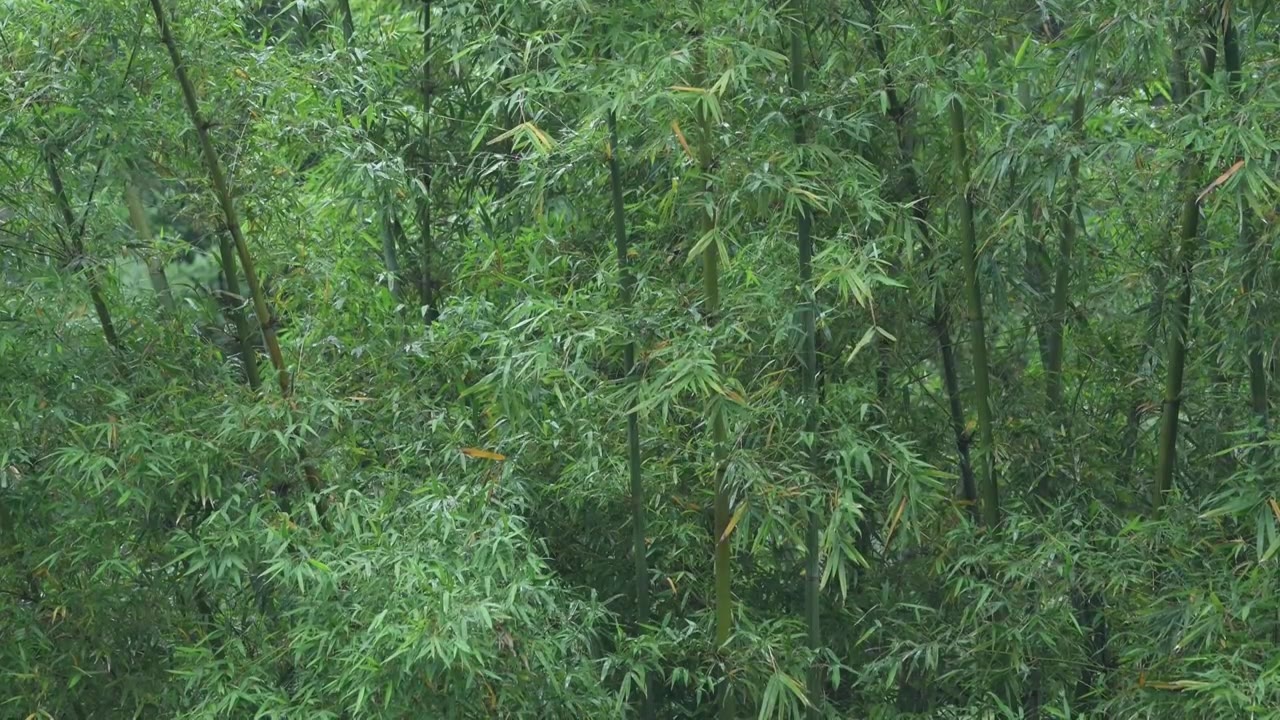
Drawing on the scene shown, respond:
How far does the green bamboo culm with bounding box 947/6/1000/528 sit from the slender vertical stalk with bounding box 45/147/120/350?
2.13 m

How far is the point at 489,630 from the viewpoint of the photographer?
310cm

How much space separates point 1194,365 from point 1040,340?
0.47 meters

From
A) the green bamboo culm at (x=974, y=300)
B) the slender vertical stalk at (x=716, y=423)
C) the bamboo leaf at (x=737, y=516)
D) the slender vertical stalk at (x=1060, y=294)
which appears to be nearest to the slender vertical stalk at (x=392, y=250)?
the slender vertical stalk at (x=716, y=423)

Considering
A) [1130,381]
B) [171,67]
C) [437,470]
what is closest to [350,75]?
[171,67]

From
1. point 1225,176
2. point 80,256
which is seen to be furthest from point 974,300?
point 80,256

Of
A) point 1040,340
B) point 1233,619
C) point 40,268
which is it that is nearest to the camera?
point 1233,619

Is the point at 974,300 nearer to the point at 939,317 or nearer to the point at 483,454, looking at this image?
the point at 939,317

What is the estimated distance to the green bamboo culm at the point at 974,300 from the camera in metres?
3.75

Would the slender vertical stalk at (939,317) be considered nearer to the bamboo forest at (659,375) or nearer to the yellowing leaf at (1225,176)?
the bamboo forest at (659,375)

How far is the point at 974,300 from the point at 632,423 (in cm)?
98

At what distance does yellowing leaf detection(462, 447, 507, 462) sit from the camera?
3.58 metres

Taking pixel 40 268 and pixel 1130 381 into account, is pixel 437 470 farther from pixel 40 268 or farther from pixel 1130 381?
pixel 1130 381

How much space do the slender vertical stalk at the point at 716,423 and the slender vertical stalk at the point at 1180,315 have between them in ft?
3.62

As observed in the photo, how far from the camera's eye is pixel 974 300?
3.75 m
